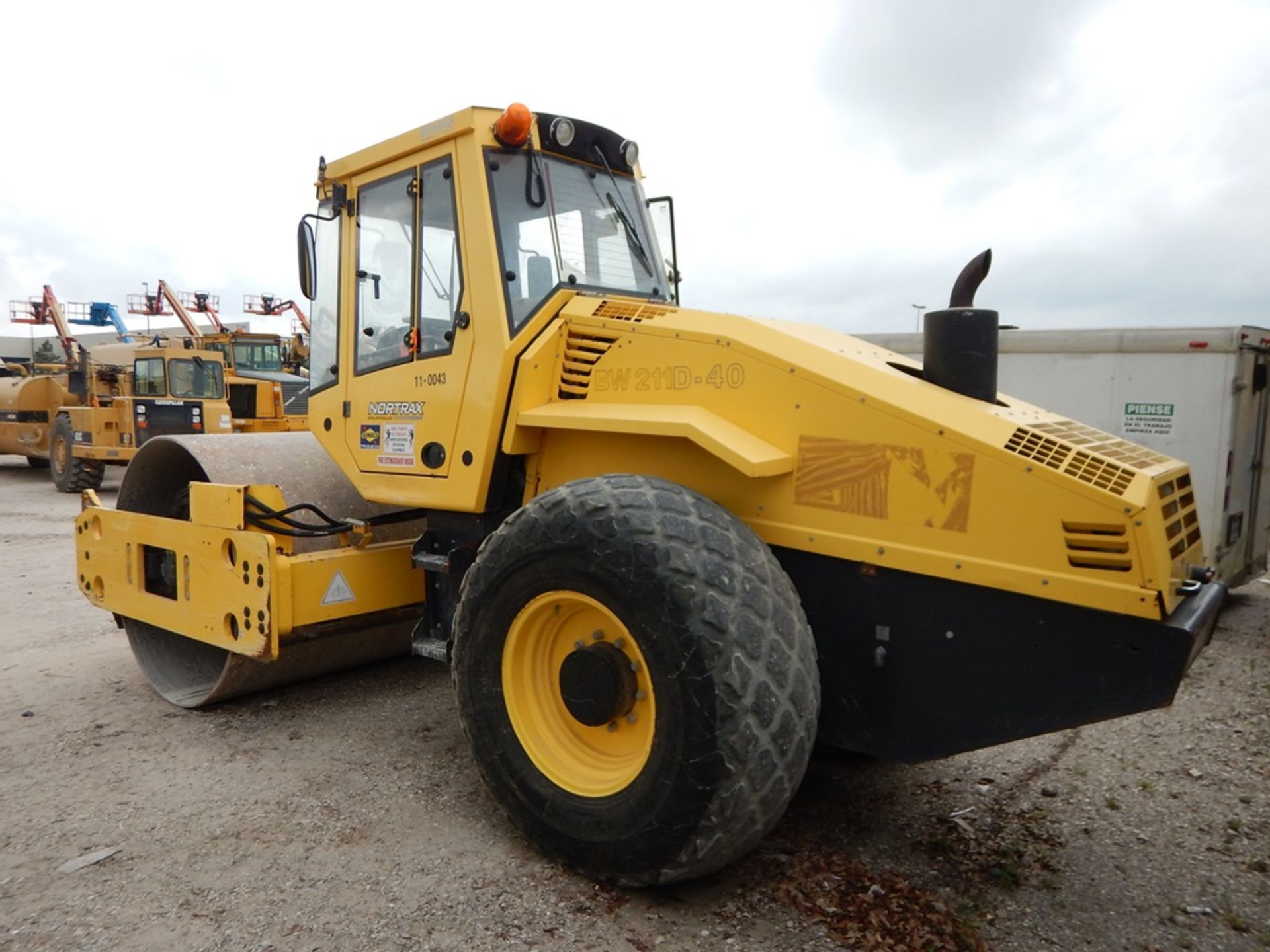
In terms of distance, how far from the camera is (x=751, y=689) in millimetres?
2764

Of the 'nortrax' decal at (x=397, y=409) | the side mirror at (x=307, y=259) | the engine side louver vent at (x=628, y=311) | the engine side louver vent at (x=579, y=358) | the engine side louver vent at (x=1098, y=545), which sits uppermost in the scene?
the side mirror at (x=307, y=259)

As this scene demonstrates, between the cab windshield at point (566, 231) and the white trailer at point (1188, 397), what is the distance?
4.40 metres

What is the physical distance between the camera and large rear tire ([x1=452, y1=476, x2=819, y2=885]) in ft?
9.15

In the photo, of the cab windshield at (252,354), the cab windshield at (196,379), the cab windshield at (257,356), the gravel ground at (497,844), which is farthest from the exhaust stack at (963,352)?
the cab windshield at (257,356)

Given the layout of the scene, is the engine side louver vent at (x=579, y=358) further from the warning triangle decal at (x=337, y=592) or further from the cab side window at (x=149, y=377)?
the cab side window at (x=149, y=377)

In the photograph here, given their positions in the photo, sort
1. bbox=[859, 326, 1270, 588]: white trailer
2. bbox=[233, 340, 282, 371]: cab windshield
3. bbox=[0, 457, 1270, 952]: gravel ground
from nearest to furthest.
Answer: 1. bbox=[0, 457, 1270, 952]: gravel ground
2. bbox=[859, 326, 1270, 588]: white trailer
3. bbox=[233, 340, 282, 371]: cab windshield

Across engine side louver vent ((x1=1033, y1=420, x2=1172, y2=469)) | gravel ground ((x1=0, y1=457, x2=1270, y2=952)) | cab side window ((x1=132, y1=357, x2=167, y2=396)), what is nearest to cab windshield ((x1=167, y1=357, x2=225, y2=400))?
cab side window ((x1=132, y1=357, x2=167, y2=396))

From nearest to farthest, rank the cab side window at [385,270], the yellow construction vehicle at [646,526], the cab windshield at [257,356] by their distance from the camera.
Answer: the yellow construction vehicle at [646,526] → the cab side window at [385,270] → the cab windshield at [257,356]

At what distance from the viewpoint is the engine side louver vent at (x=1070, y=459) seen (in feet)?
9.18

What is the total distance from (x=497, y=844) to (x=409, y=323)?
216cm

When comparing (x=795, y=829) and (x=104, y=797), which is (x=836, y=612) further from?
(x=104, y=797)

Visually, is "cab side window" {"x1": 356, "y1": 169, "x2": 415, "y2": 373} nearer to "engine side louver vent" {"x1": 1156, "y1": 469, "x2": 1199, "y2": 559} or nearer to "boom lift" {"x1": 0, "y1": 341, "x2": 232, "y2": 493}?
"engine side louver vent" {"x1": 1156, "y1": 469, "x2": 1199, "y2": 559}

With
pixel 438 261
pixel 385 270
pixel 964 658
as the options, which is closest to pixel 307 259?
pixel 385 270

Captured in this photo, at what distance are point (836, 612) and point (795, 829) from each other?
3.26 ft
